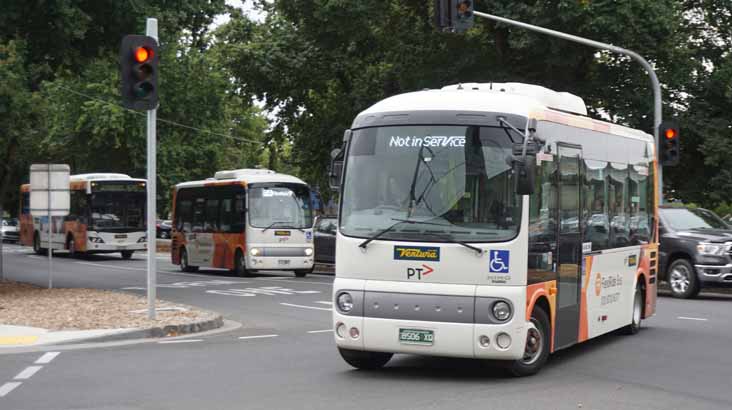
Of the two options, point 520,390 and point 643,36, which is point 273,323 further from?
point 643,36

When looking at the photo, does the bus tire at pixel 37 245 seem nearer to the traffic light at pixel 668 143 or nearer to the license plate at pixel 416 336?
the traffic light at pixel 668 143

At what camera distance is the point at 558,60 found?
30.5 metres

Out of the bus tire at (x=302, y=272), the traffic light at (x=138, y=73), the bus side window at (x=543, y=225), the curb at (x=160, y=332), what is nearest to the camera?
the bus side window at (x=543, y=225)

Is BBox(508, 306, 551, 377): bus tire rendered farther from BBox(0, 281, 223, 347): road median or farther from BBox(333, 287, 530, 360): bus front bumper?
BBox(0, 281, 223, 347): road median

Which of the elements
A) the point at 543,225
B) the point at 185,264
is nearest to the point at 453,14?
the point at 543,225

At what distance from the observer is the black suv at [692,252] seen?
21688 mm

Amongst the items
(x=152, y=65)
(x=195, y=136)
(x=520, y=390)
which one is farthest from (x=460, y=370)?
(x=195, y=136)

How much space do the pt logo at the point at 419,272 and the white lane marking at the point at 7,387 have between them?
3907 millimetres

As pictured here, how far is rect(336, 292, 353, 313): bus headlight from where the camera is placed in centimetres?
1107

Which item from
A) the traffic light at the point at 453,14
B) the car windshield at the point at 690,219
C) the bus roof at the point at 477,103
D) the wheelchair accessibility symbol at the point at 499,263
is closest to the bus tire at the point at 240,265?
the traffic light at the point at 453,14

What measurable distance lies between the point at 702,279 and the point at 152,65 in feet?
39.2

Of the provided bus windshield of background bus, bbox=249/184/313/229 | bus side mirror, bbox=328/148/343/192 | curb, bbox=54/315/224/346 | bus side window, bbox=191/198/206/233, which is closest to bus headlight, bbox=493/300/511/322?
bus side mirror, bbox=328/148/343/192

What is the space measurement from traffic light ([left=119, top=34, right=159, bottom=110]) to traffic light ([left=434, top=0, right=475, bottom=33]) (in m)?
6.56

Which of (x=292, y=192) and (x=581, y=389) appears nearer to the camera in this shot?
(x=581, y=389)
